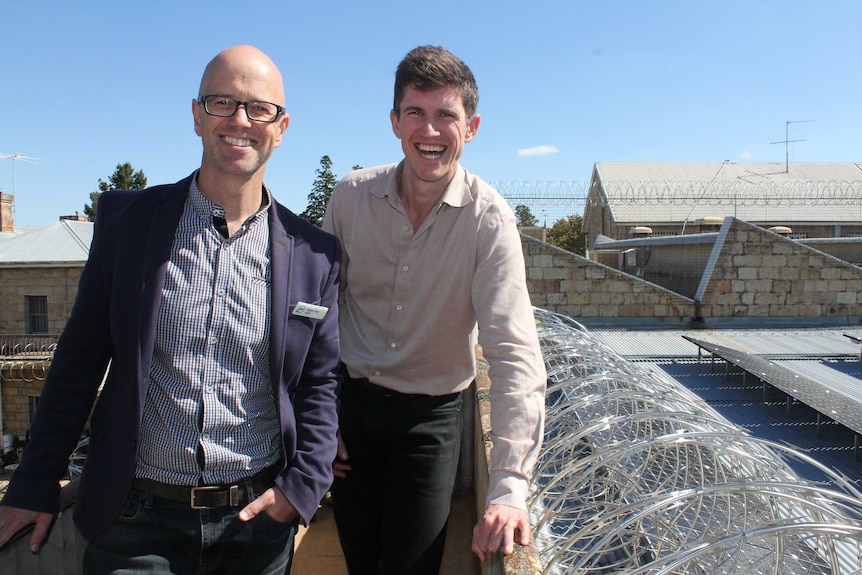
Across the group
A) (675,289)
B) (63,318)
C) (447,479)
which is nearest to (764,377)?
(447,479)

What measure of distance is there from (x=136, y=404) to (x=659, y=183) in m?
33.0

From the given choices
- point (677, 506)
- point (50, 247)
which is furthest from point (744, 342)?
point (50, 247)

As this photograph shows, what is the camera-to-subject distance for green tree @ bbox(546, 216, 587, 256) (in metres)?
38.1

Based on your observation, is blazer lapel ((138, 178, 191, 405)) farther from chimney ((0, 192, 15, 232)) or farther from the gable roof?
chimney ((0, 192, 15, 232))

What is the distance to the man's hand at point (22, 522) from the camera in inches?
63.8

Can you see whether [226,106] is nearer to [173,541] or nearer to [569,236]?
[173,541]

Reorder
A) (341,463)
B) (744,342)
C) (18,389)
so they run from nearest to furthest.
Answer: (341,463), (744,342), (18,389)

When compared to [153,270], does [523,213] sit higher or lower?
higher

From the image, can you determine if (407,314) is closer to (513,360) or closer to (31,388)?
(513,360)

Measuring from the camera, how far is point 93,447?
66.4 inches

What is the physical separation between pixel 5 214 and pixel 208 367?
29443 millimetres

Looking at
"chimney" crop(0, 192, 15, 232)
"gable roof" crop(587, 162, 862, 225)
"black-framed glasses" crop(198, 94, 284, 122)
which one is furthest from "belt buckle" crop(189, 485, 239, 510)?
"chimney" crop(0, 192, 15, 232)

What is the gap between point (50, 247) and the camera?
2044cm

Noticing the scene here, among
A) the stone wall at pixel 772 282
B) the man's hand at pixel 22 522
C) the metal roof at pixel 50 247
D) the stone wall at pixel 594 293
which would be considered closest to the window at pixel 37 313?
the metal roof at pixel 50 247
